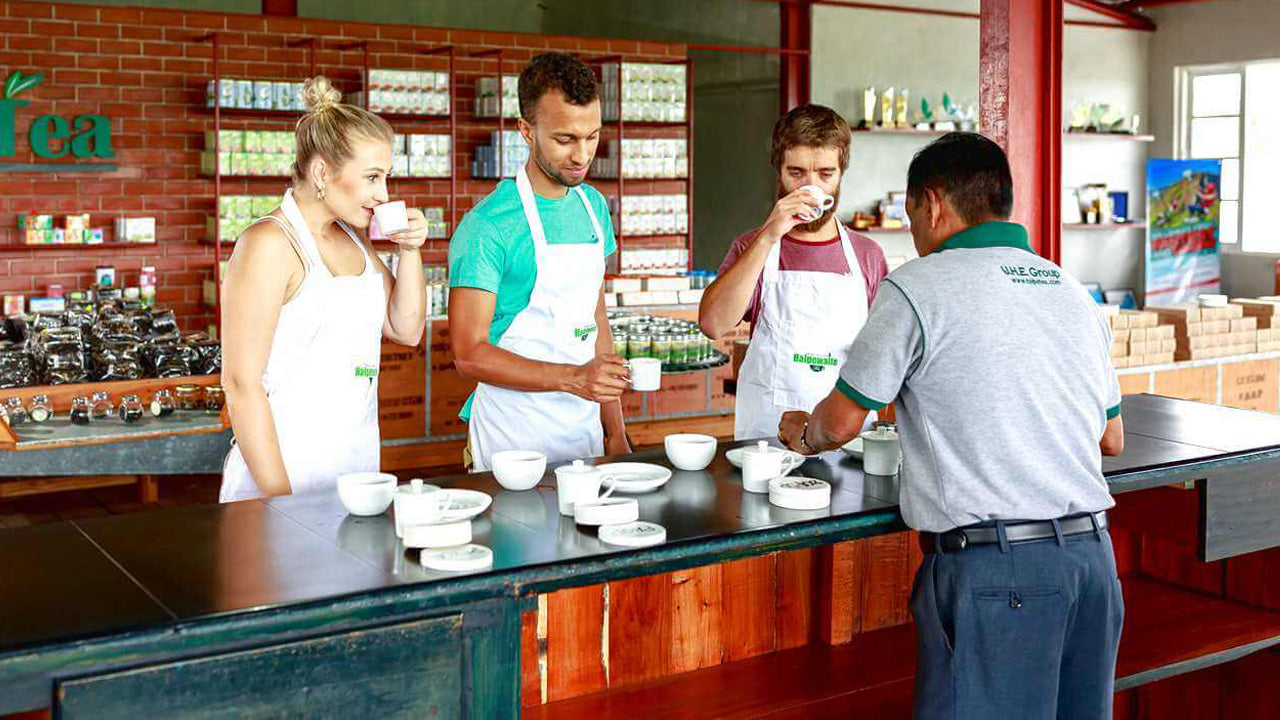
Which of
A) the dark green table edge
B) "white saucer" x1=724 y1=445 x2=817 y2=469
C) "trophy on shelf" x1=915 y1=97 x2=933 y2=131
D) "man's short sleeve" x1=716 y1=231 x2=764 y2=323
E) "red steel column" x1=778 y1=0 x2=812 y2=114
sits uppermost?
"red steel column" x1=778 y1=0 x2=812 y2=114

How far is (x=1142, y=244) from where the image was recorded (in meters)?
13.5

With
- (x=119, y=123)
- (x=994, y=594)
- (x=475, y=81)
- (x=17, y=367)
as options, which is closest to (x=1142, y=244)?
(x=475, y=81)

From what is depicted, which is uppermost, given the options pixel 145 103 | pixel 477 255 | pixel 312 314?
pixel 145 103

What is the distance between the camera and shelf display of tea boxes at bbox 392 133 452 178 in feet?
31.5

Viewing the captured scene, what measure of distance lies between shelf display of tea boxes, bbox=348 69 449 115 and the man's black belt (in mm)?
7553

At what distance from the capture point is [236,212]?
9.11m

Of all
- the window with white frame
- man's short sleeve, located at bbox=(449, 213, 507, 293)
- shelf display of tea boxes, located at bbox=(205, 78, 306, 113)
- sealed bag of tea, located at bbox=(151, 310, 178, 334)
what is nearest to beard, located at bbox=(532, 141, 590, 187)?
man's short sleeve, located at bbox=(449, 213, 507, 293)

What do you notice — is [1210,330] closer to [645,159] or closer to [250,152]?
[645,159]

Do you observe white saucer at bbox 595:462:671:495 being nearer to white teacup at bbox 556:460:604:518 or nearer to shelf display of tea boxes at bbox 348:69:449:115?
white teacup at bbox 556:460:604:518

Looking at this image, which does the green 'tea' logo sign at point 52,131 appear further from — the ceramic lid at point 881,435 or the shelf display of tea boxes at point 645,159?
the ceramic lid at point 881,435

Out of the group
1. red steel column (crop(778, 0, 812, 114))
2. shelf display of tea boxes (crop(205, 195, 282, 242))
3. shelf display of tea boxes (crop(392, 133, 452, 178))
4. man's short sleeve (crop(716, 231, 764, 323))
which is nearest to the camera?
man's short sleeve (crop(716, 231, 764, 323))

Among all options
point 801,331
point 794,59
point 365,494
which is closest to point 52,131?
point 794,59

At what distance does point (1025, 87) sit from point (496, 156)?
191 inches

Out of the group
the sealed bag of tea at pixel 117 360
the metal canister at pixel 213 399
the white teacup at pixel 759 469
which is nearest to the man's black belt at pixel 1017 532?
the white teacup at pixel 759 469
